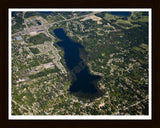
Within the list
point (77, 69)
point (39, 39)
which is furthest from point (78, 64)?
point (39, 39)

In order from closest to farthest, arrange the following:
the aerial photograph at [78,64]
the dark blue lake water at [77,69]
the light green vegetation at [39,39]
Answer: the aerial photograph at [78,64] → the dark blue lake water at [77,69] → the light green vegetation at [39,39]

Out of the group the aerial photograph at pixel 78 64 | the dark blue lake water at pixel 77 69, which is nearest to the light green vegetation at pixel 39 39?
the aerial photograph at pixel 78 64

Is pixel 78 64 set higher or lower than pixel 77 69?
higher

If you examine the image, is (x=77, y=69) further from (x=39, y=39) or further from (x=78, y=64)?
(x=39, y=39)

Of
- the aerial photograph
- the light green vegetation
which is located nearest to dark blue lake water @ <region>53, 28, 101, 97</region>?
the aerial photograph

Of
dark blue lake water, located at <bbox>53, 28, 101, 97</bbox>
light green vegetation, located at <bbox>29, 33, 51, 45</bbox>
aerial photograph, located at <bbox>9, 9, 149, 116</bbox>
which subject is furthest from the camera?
light green vegetation, located at <bbox>29, 33, 51, 45</bbox>

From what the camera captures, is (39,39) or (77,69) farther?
(39,39)

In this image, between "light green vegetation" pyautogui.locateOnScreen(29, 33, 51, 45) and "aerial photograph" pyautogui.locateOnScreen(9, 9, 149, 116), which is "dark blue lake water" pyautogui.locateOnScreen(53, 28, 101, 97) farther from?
"light green vegetation" pyautogui.locateOnScreen(29, 33, 51, 45)

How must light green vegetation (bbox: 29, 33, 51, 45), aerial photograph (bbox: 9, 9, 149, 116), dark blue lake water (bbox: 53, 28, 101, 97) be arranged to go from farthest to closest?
light green vegetation (bbox: 29, 33, 51, 45), dark blue lake water (bbox: 53, 28, 101, 97), aerial photograph (bbox: 9, 9, 149, 116)

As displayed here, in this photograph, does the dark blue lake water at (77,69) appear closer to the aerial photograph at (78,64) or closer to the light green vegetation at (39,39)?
the aerial photograph at (78,64)
